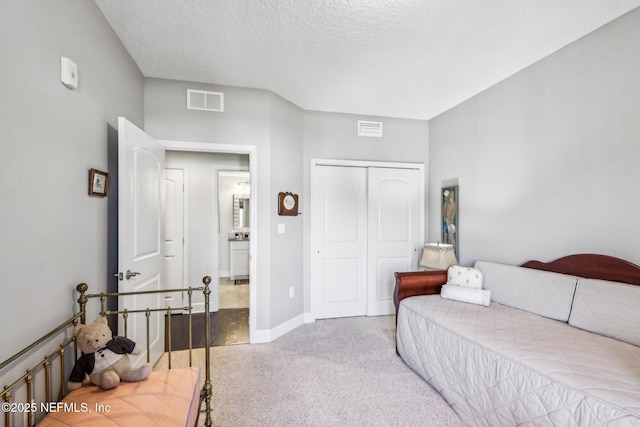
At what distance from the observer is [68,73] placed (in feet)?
4.65

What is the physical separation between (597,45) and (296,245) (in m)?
3.09

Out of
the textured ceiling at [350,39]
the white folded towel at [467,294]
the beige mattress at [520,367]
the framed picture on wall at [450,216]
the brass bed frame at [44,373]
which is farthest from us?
the framed picture on wall at [450,216]

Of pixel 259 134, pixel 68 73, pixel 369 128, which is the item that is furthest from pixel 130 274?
pixel 369 128

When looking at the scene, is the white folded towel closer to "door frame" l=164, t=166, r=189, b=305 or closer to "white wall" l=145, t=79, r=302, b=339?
"white wall" l=145, t=79, r=302, b=339

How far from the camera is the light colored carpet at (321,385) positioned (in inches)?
71.0

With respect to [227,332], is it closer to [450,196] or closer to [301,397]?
[301,397]

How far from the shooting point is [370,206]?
143 inches

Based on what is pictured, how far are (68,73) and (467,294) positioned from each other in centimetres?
308

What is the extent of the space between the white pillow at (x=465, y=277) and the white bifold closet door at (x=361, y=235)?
1157 millimetres

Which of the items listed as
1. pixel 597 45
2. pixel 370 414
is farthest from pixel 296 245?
pixel 597 45

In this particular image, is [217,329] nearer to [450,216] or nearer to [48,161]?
[48,161]

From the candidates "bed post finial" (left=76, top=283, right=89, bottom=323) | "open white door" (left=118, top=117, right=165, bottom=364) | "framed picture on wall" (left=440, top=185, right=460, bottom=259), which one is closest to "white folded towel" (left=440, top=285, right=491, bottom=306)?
"framed picture on wall" (left=440, top=185, right=460, bottom=259)

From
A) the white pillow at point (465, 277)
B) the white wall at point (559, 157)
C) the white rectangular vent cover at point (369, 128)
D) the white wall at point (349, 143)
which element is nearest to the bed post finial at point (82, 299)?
the white wall at point (349, 143)

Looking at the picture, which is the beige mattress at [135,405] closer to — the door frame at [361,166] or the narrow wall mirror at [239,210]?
the door frame at [361,166]
